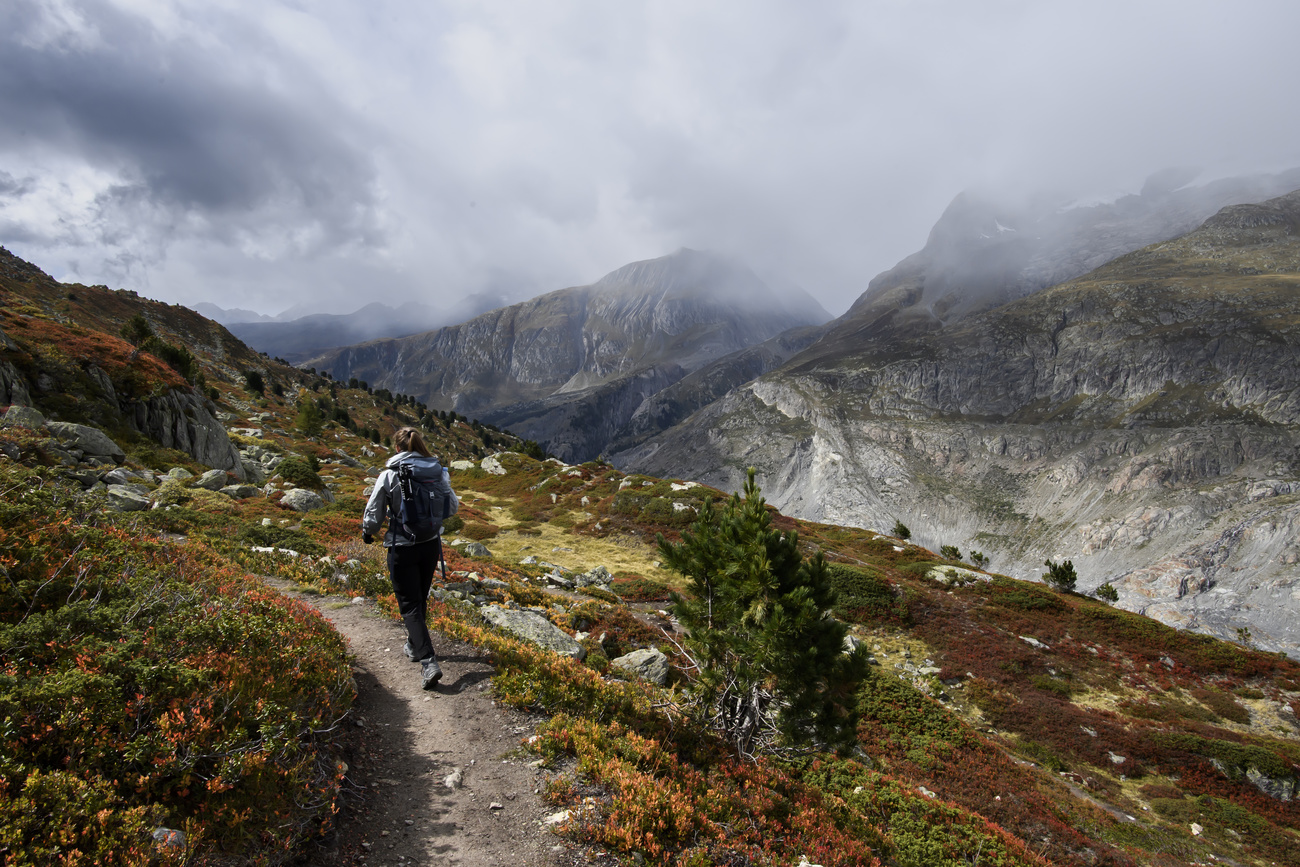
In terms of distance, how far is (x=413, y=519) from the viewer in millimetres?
7395

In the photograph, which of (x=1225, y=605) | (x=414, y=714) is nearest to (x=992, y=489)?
(x=1225, y=605)

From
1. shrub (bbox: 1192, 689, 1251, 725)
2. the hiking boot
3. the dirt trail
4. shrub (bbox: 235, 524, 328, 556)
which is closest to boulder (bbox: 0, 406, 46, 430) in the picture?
shrub (bbox: 235, 524, 328, 556)

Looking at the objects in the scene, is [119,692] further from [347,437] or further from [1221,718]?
[347,437]

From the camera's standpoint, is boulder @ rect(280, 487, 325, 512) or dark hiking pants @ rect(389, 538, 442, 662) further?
boulder @ rect(280, 487, 325, 512)

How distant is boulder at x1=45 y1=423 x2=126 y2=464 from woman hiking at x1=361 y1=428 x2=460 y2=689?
22044 millimetres

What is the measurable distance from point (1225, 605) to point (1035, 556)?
33.5m

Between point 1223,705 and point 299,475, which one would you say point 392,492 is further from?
point 1223,705

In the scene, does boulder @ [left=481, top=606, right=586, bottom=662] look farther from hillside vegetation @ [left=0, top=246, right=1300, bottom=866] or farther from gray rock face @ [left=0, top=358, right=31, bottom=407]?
gray rock face @ [left=0, top=358, right=31, bottom=407]

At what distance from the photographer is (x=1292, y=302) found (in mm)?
143875

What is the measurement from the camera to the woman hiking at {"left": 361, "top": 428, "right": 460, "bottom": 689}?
7352 millimetres

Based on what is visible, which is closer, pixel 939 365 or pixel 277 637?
pixel 277 637

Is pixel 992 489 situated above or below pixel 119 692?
below

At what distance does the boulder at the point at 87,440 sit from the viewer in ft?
64.5

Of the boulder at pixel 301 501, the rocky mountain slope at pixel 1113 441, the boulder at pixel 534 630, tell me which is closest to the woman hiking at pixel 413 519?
the boulder at pixel 534 630
